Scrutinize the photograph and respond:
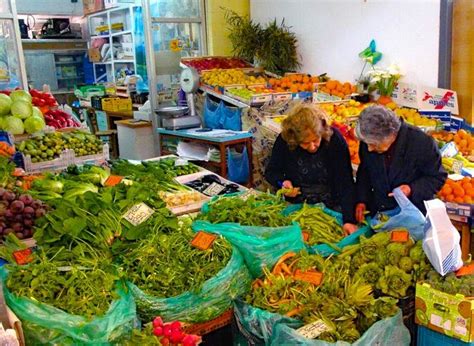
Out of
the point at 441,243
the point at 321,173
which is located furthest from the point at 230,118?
the point at 441,243

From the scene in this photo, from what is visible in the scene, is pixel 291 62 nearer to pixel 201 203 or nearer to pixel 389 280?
pixel 201 203

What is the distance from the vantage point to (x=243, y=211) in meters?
2.55

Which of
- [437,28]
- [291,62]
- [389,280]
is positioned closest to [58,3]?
[291,62]

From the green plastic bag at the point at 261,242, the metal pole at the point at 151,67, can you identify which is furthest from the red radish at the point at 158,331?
the metal pole at the point at 151,67

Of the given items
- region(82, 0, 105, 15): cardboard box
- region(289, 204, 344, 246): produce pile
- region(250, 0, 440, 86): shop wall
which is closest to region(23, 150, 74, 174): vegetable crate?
region(289, 204, 344, 246): produce pile

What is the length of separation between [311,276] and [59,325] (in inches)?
42.2

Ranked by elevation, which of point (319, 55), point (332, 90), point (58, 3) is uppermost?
point (58, 3)

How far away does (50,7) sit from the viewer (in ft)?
32.9

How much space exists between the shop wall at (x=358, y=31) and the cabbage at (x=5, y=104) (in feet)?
12.8

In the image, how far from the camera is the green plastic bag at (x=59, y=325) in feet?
5.78

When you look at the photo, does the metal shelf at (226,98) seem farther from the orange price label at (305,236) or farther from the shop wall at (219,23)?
the orange price label at (305,236)

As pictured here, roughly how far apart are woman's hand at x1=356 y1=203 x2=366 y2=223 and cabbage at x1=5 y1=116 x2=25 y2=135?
2790 millimetres

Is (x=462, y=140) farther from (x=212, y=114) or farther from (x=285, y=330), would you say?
(x=285, y=330)

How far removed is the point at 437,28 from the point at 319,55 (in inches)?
66.7
